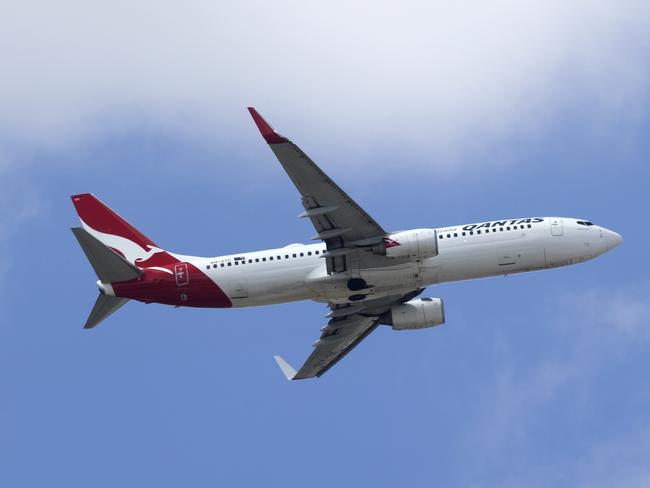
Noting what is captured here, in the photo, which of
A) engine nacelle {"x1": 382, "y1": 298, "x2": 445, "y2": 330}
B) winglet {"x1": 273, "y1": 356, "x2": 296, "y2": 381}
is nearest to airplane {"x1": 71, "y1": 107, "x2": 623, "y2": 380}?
engine nacelle {"x1": 382, "y1": 298, "x2": 445, "y2": 330}

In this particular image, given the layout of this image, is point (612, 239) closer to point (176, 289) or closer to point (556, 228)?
point (556, 228)

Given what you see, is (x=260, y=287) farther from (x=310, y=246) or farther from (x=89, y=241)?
(x=89, y=241)

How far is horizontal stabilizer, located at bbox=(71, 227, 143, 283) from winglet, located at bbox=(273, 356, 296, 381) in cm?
1595

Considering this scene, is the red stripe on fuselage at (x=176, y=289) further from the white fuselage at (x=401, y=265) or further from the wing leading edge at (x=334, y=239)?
the wing leading edge at (x=334, y=239)

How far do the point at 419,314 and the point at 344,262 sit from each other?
29.4 feet

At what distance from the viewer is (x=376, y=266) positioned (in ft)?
257

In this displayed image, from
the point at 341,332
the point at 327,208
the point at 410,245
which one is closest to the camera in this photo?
the point at 327,208

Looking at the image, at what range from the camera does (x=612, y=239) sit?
82000mm

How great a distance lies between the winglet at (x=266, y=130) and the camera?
69.1m

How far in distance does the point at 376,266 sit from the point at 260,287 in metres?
6.91

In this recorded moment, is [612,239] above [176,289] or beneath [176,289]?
above

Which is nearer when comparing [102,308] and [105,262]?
[105,262]

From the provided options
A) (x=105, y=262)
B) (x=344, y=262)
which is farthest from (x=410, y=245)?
(x=105, y=262)

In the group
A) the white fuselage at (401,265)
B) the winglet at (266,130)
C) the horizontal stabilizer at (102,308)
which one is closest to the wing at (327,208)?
the winglet at (266,130)
